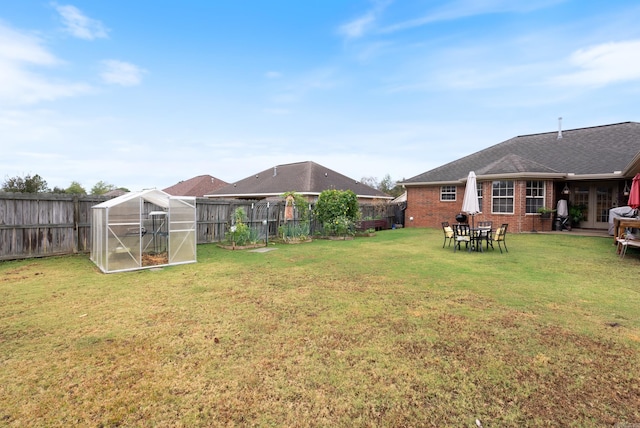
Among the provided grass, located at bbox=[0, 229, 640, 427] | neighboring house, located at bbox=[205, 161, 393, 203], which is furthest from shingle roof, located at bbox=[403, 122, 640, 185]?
grass, located at bbox=[0, 229, 640, 427]

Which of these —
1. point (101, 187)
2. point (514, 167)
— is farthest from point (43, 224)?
point (101, 187)

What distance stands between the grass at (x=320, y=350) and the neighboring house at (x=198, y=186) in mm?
31467

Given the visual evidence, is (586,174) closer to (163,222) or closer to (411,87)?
(411,87)

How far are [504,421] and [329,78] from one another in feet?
56.6

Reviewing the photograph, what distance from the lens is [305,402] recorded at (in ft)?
8.37

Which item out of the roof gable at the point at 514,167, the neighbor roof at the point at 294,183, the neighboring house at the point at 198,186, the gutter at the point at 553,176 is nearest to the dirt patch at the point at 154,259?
the gutter at the point at 553,176

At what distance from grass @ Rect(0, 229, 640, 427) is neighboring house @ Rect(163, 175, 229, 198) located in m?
31.5

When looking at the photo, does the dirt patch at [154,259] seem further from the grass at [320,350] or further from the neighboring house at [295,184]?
the neighboring house at [295,184]

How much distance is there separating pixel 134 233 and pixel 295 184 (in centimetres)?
1973

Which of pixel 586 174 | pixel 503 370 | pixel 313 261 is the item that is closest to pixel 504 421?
pixel 503 370

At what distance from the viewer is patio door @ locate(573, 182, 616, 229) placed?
53.8ft

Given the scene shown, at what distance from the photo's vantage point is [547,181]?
1577cm

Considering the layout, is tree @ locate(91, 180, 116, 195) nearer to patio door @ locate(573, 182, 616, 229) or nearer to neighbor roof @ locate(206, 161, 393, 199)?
neighbor roof @ locate(206, 161, 393, 199)

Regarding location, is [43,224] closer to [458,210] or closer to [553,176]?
[458,210]
